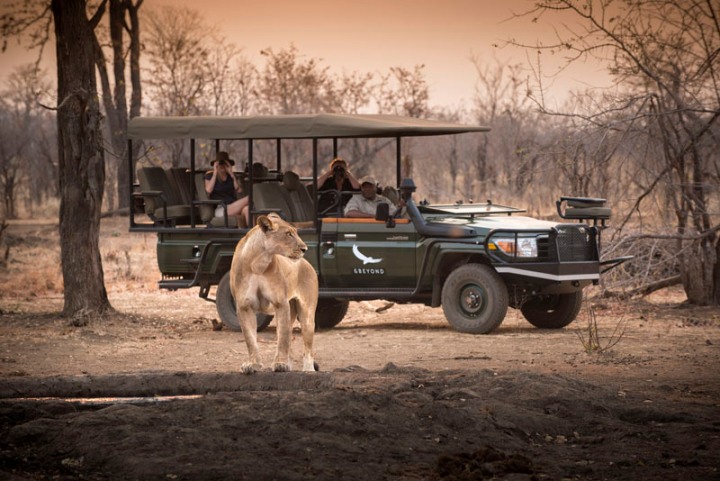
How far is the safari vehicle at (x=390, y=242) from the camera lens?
13.0 metres

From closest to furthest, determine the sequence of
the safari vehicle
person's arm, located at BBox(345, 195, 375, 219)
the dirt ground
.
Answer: the dirt ground < the safari vehicle < person's arm, located at BBox(345, 195, 375, 219)

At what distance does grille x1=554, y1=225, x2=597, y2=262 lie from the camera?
13062 millimetres

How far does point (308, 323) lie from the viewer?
384 inches

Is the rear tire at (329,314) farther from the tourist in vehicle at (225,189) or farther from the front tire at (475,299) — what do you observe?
the front tire at (475,299)

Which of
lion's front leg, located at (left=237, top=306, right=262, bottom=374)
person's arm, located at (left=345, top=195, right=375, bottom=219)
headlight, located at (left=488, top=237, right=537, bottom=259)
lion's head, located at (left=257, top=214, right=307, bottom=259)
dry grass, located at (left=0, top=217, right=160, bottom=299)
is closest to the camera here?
lion's front leg, located at (left=237, top=306, right=262, bottom=374)

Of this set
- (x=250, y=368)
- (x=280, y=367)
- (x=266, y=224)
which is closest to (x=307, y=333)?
(x=280, y=367)

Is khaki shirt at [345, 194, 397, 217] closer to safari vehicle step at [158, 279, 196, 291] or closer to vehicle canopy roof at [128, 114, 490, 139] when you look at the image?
vehicle canopy roof at [128, 114, 490, 139]

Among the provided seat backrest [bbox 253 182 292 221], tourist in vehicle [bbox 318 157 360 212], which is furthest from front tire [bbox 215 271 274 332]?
tourist in vehicle [bbox 318 157 360 212]

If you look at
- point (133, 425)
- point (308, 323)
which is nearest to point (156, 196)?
point (308, 323)

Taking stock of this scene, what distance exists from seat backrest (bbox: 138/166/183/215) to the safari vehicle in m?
0.02

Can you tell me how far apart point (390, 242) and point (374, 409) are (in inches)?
222

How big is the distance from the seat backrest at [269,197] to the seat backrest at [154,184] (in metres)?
1.25

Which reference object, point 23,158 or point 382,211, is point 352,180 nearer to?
point 382,211

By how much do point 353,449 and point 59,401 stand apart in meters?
2.25
